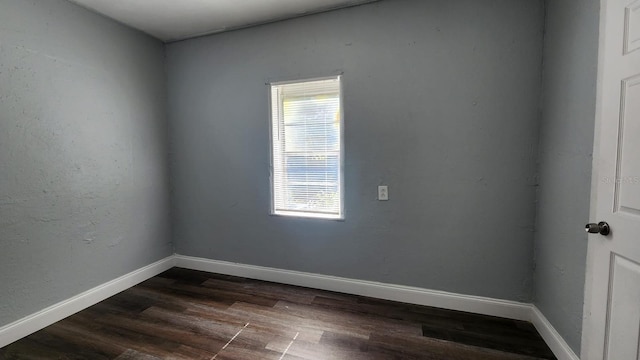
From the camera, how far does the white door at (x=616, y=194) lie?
107cm

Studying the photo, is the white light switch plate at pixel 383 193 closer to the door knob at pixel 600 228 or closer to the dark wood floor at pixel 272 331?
the dark wood floor at pixel 272 331

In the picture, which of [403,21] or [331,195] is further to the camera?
[331,195]

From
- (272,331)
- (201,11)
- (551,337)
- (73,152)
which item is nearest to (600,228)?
(551,337)

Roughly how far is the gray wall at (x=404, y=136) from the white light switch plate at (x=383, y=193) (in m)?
0.04

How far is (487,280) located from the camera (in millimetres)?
2115

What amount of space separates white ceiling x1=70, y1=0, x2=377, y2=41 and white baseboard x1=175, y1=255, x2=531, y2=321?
250 cm

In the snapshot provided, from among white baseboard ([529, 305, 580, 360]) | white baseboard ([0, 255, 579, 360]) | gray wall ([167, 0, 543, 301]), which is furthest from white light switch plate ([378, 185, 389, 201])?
white baseboard ([529, 305, 580, 360])

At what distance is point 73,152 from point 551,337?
388 centimetres

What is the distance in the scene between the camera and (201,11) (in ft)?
7.73

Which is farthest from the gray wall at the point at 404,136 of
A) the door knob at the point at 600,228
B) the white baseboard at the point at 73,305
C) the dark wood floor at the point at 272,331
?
the white baseboard at the point at 73,305

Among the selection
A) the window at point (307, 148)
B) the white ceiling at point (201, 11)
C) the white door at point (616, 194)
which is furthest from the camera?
the window at point (307, 148)

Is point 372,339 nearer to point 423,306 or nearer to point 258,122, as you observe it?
point 423,306

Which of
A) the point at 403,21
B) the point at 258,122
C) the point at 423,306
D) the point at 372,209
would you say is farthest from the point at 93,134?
the point at 423,306

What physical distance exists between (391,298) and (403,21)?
2.41 meters
